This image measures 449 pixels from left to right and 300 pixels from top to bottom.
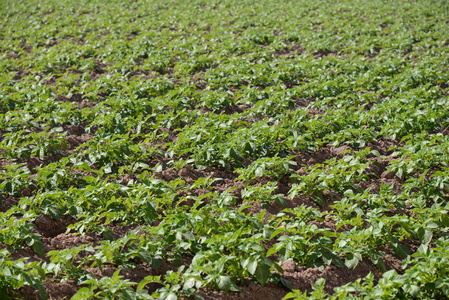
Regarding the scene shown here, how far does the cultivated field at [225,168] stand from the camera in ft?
12.0

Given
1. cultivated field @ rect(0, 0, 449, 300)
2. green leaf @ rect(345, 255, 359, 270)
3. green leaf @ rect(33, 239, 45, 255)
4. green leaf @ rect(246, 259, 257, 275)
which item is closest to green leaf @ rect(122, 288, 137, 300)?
cultivated field @ rect(0, 0, 449, 300)

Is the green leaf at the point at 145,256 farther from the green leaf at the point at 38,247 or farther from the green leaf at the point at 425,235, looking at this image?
the green leaf at the point at 425,235

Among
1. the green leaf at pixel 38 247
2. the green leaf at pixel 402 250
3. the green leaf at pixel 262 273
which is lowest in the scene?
the green leaf at pixel 402 250

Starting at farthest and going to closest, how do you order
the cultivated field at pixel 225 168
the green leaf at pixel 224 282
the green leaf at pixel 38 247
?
the green leaf at pixel 38 247
the cultivated field at pixel 225 168
the green leaf at pixel 224 282

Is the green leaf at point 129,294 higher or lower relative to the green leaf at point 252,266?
higher

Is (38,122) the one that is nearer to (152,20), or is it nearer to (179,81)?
(179,81)

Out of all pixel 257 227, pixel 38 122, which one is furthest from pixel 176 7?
pixel 257 227

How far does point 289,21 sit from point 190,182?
1169 cm

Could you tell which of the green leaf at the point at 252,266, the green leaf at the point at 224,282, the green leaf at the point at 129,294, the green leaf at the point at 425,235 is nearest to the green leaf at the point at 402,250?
the green leaf at the point at 425,235

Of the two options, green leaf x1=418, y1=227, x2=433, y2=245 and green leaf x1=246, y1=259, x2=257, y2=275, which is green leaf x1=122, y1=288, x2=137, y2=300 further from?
green leaf x1=418, y1=227, x2=433, y2=245

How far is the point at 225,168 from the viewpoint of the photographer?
5.72 m

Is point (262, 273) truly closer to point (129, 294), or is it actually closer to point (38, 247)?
point (129, 294)

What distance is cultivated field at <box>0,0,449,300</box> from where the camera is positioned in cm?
367

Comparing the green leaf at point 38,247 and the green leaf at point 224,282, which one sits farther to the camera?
the green leaf at point 38,247
